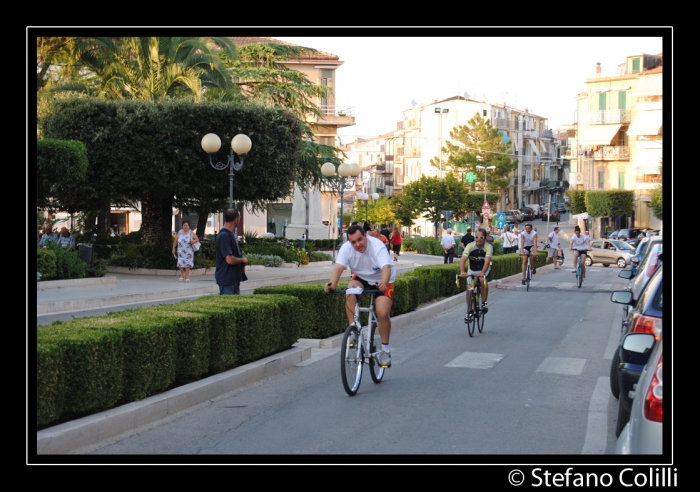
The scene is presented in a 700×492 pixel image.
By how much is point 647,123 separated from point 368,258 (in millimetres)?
68735

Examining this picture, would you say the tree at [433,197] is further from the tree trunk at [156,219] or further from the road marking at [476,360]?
the road marking at [476,360]

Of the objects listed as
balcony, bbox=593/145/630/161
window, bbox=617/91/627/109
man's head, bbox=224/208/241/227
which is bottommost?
man's head, bbox=224/208/241/227

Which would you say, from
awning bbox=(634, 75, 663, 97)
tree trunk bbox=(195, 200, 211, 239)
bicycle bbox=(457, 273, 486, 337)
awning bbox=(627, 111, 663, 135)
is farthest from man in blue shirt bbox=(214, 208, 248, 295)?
awning bbox=(627, 111, 663, 135)

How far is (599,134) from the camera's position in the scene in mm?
80688

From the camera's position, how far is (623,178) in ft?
262

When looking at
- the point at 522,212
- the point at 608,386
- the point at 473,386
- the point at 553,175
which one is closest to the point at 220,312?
the point at 473,386

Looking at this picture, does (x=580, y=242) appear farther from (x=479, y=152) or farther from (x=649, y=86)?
(x=479, y=152)

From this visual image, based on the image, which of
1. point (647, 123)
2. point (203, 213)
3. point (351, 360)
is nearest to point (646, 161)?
point (647, 123)

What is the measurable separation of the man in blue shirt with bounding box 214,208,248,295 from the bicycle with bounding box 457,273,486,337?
425 cm

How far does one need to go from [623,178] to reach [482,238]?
223 feet

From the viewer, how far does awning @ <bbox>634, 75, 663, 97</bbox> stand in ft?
234

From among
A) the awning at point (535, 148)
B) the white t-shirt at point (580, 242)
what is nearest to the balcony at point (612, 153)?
Result: the awning at point (535, 148)

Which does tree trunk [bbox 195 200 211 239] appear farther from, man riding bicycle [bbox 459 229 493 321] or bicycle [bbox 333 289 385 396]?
bicycle [bbox 333 289 385 396]
